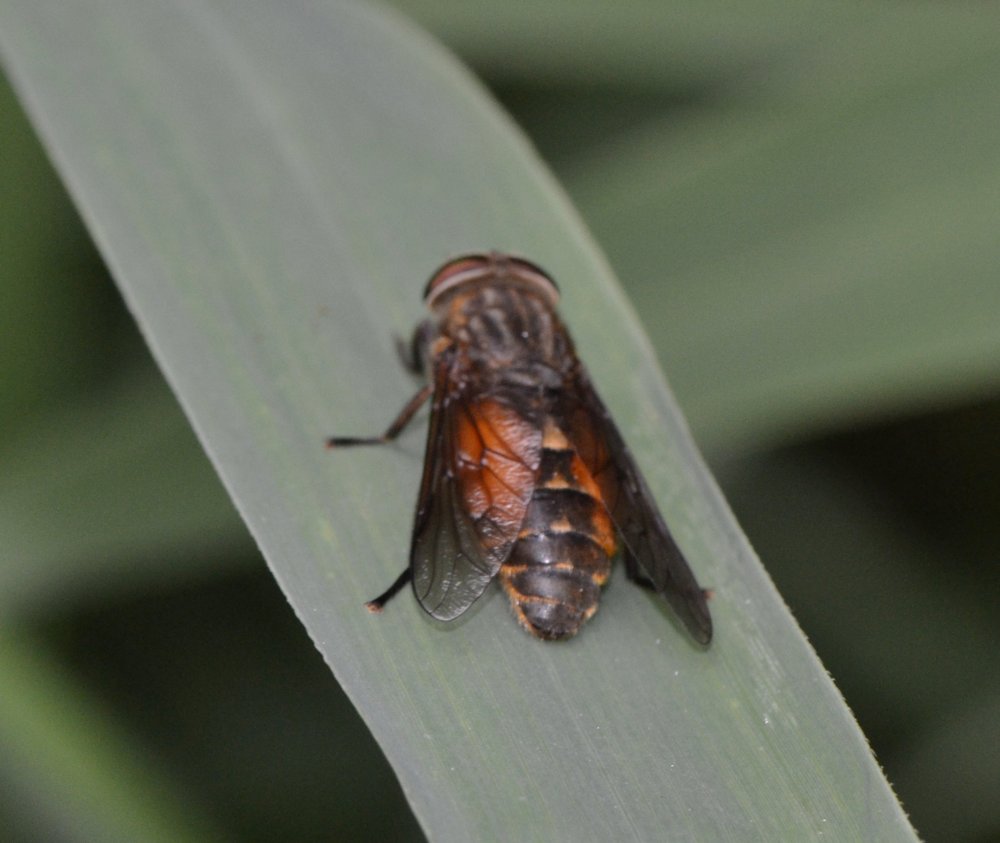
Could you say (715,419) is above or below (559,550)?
below

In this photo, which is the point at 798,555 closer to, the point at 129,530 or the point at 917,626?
the point at 917,626

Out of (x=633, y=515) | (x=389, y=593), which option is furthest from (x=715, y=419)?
(x=389, y=593)

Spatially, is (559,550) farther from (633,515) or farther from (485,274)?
(485,274)

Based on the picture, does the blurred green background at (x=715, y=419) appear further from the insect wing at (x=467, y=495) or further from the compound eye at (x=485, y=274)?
the insect wing at (x=467, y=495)

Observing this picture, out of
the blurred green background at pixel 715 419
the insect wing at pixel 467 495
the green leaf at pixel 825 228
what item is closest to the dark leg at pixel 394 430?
the insect wing at pixel 467 495

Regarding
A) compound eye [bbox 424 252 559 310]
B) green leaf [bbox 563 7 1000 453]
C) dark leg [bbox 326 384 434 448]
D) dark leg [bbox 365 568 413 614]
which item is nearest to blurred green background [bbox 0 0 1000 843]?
green leaf [bbox 563 7 1000 453]

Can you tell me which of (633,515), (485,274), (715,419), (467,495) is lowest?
(715,419)
